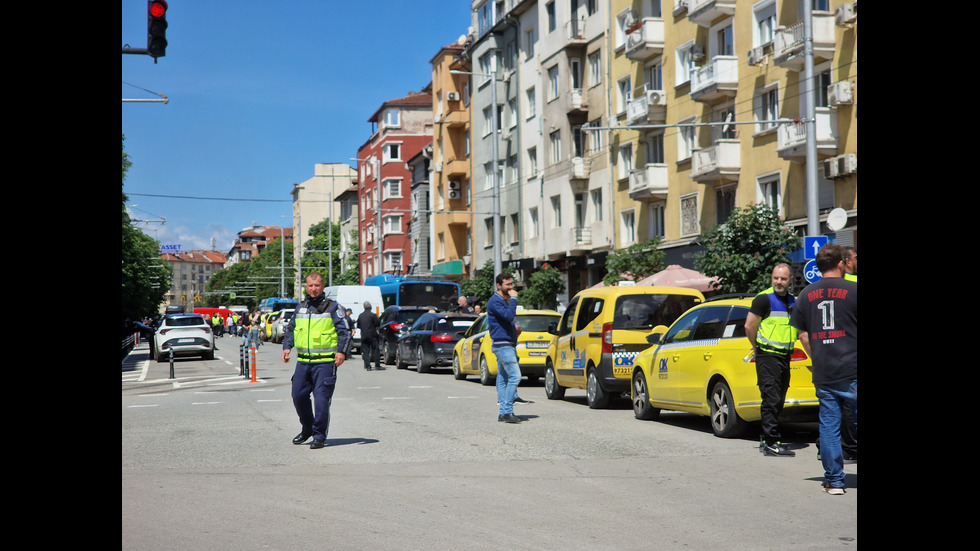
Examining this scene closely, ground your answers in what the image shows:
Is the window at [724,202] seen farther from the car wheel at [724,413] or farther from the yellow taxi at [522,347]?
the car wheel at [724,413]

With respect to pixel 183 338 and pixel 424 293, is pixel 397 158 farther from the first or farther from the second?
pixel 183 338

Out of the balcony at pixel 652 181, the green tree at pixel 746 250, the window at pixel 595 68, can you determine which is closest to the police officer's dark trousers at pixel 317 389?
the green tree at pixel 746 250

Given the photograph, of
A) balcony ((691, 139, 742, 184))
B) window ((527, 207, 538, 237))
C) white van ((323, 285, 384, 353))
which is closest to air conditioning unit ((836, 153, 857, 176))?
balcony ((691, 139, 742, 184))

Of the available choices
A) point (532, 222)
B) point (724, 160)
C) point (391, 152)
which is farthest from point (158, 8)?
point (391, 152)

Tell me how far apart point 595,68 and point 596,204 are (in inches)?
214

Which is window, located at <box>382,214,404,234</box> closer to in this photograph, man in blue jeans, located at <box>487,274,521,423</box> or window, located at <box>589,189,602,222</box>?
window, located at <box>589,189,602,222</box>

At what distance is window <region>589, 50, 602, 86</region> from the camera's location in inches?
1726

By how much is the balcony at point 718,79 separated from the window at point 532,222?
57.3 ft

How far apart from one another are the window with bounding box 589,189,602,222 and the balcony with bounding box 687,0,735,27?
10342 millimetres

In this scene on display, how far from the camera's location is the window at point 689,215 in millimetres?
36125
